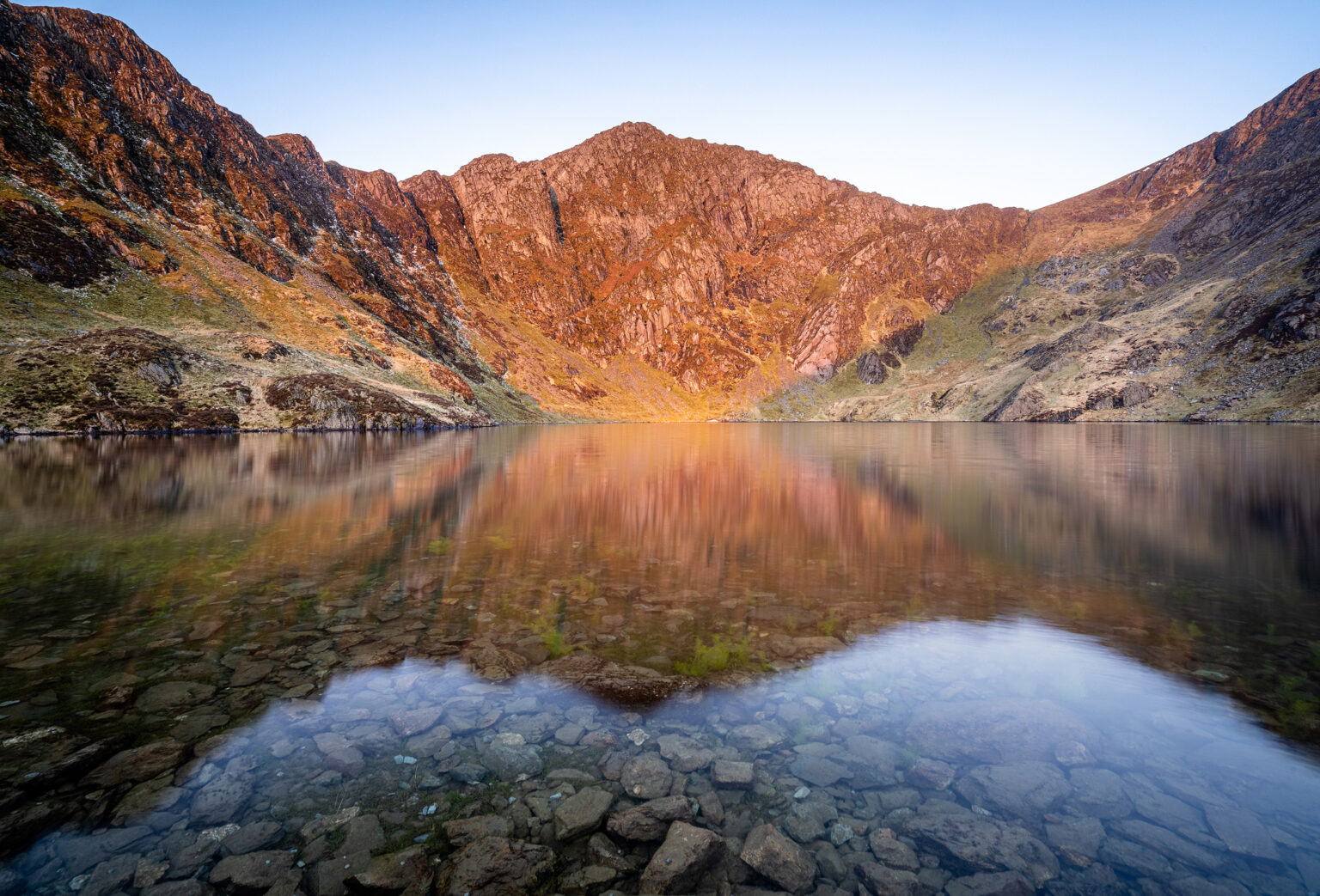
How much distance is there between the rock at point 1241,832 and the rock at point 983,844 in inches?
76.2

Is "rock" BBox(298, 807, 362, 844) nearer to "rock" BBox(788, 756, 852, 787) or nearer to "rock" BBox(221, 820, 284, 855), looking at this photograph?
"rock" BBox(221, 820, 284, 855)

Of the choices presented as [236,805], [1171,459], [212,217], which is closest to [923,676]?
[236,805]

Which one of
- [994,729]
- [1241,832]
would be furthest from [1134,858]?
[994,729]

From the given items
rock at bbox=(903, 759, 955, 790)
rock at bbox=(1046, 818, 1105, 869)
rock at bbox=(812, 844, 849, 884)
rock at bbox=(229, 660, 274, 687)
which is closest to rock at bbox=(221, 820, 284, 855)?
rock at bbox=(229, 660, 274, 687)

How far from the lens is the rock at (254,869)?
17.4 ft

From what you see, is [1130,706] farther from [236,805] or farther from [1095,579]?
[236,805]

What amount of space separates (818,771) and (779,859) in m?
1.71

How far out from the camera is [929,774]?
721cm

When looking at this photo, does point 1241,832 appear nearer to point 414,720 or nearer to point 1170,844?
point 1170,844

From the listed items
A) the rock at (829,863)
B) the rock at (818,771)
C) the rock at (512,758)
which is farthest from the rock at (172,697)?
the rock at (829,863)

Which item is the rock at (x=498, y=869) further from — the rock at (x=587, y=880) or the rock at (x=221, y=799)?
the rock at (x=221, y=799)

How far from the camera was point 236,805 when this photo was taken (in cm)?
636

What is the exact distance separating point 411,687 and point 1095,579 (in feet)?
57.1

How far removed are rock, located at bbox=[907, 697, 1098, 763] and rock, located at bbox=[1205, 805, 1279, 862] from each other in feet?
5.25
